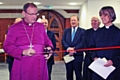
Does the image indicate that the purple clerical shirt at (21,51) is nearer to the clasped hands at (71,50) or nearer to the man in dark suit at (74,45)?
the clasped hands at (71,50)

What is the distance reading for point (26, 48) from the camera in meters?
2.32

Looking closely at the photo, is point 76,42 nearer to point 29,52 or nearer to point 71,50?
point 71,50

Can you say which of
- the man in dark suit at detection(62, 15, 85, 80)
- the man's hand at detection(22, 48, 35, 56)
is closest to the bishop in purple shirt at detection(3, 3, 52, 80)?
the man's hand at detection(22, 48, 35, 56)

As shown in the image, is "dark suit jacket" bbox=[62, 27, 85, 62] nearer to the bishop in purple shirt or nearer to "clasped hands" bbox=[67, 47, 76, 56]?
"clasped hands" bbox=[67, 47, 76, 56]

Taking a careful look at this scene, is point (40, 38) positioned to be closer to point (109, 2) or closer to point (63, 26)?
point (109, 2)

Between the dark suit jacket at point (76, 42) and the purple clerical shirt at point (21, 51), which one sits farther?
the dark suit jacket at point (76, 42)

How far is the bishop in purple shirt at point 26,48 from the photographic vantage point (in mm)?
2295

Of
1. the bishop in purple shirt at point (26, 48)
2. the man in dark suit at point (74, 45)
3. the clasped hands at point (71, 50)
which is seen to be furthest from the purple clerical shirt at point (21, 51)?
the man in dark suit at point (74, 45)

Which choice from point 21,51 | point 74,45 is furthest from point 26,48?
point 74,45

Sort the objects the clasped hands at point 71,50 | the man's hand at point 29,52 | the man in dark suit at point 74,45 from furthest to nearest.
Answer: the man in dark suit at point 74,45
the clasped hands at point 71,50
the man's hand at point 29,52

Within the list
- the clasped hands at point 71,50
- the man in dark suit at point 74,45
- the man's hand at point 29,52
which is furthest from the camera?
the man in dark suit at point 74,45

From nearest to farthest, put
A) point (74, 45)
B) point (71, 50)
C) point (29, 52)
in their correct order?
point (29, 52) → point (71, 50) → point (74, 45)

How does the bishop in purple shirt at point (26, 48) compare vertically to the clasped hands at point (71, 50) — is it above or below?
above

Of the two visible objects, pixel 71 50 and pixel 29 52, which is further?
pixel 71 50
